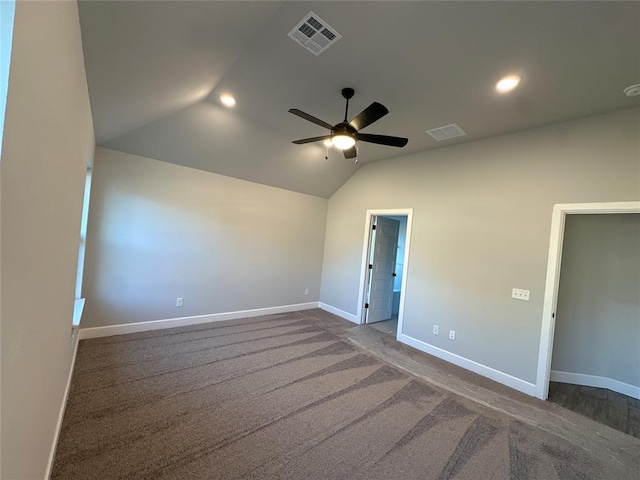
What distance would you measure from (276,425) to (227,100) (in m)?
3.39

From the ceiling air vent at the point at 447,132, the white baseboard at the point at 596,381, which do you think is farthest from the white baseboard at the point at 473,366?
the ceiling air vent at the point at 447,132

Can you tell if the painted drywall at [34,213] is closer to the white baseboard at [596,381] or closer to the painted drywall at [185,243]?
the painted drywall at [185,243]

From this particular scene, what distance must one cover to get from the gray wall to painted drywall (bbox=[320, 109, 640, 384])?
2.99 ft

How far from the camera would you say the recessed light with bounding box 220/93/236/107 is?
3078mm

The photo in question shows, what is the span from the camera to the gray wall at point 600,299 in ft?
10.9

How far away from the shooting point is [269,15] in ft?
6.28

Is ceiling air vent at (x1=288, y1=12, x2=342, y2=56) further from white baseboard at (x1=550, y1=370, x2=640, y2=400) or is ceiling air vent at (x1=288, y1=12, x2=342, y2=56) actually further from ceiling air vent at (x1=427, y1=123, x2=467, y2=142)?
white baseboard at (x1=550, y1=370, x2=640, y2=400)

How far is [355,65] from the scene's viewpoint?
235cm

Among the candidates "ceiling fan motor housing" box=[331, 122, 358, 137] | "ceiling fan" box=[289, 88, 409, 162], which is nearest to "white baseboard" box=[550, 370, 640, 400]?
"ceiling fan" box=[289, 88, 409, 162]

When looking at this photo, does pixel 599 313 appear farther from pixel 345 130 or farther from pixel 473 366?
pixel 345 130

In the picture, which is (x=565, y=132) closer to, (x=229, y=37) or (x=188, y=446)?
(x=229, y=37)

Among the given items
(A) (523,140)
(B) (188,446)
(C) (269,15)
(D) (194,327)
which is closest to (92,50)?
(C) (269,15)

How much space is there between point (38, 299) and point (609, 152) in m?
4.50

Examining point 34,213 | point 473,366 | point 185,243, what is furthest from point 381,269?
point 34,213
